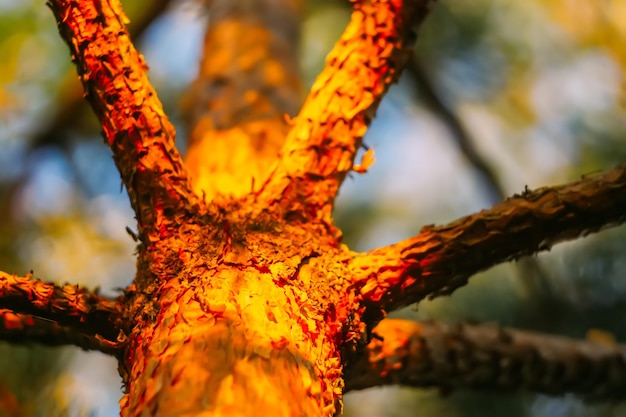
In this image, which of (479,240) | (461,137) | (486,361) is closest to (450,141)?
(461,137)

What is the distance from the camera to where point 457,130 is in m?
1.09

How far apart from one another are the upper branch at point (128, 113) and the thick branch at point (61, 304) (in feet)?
0.19

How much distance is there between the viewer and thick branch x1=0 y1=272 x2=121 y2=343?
43 cm

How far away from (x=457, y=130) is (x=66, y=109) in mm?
635

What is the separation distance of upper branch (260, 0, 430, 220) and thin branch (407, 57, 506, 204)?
0.52 metres

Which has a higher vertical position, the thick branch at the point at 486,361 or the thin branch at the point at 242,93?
the thin branch at the point at 242,93

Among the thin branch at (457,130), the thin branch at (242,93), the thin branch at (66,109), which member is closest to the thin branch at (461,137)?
the thin branch at (457,130)

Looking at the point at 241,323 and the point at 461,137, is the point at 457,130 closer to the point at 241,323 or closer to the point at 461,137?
the point at 461,137

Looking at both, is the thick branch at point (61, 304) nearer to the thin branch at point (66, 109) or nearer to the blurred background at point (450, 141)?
the blurred background at point (450, 141)

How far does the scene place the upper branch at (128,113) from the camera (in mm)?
440

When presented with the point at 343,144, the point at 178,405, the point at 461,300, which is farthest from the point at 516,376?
the point at 461,300

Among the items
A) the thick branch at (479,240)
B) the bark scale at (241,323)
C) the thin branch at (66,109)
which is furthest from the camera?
the thin branch at (66,109)

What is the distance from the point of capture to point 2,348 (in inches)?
37.3

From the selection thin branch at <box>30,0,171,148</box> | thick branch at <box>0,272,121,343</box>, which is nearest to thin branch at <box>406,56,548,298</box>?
thin branch at <box>30,0,171,148</box>
